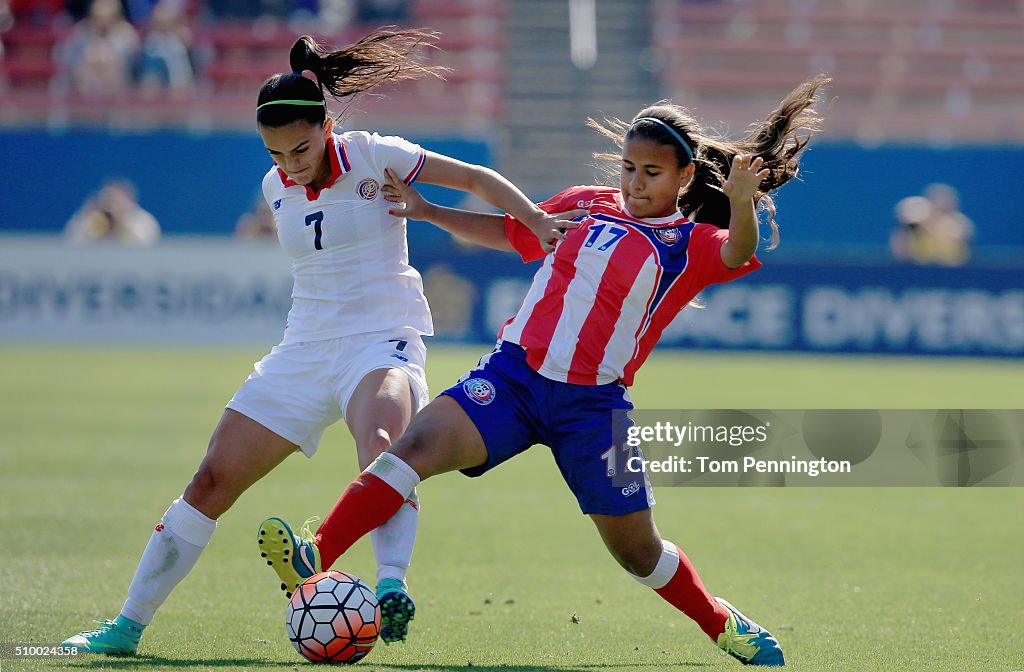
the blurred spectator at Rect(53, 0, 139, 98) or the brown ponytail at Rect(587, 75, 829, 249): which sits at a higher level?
the blurred spectator at Rect(53, 0, 139, 98)

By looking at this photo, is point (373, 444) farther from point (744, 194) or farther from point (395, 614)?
point (744, 194)

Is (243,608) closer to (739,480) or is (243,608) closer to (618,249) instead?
(618,249)

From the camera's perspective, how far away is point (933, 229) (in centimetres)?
1941

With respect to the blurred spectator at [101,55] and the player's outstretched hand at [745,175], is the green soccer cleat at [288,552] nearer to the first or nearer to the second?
the player's outstretched hand at [745,175]

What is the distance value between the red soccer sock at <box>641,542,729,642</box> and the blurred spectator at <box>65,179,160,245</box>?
45.8 feet

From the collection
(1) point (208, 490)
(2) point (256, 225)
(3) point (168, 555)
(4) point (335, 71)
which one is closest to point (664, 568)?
(1) point (208, 490)

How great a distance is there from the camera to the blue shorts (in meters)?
4.61

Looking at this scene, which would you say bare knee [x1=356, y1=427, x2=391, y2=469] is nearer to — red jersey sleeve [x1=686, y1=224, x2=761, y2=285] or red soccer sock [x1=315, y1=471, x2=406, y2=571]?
red soccer sock [x1=315, y1=471, x2=406, y2=571]

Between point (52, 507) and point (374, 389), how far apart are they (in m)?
3.82

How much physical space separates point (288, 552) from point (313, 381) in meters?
0.86

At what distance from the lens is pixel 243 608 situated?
5613mm

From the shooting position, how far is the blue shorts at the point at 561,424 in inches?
182

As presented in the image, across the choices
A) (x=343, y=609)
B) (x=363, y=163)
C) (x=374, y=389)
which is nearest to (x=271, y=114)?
(x=363, y=163)

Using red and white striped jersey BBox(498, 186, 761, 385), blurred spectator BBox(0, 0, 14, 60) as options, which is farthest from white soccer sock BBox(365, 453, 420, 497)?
blurred spectator BBox(0, 0, 14, 60)
